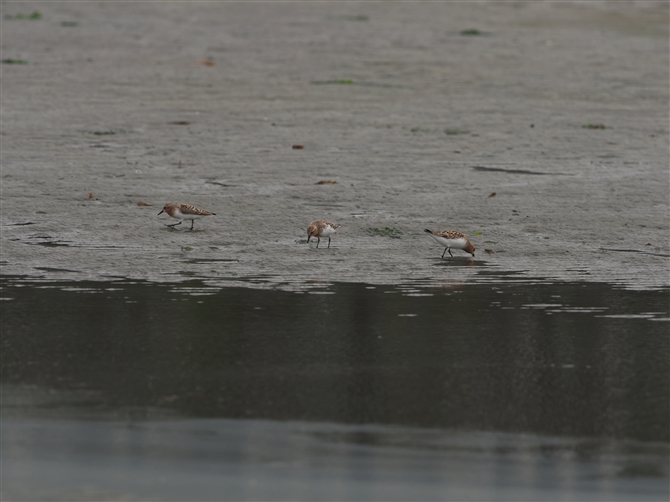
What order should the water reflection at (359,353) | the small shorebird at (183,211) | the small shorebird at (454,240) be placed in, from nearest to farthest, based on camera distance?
the water reflection at (359,353), the small shorebird at (454,240), the small shorebird at (183,211)

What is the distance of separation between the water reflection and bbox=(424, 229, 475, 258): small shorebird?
0.95 m

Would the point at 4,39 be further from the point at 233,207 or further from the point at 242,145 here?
the point at 233,207

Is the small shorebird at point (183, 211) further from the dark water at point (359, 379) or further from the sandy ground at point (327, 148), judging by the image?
the dark water at point (359, 379)

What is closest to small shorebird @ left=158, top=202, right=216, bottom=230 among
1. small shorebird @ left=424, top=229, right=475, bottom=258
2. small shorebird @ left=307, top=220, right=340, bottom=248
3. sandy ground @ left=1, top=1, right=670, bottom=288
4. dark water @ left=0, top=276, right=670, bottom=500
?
sandy ground @ left=1, top=1, right=670, bottom=288

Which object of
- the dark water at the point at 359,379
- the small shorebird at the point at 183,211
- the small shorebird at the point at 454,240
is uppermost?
the small shorebird at the point at 183,211

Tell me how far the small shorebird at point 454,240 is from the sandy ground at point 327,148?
0.66 ft

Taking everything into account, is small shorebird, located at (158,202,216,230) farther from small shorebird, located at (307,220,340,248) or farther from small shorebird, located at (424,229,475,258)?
small shorebird, located at (424,229,475,258)

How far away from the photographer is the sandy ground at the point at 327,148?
10617mm

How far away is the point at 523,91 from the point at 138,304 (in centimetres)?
1339

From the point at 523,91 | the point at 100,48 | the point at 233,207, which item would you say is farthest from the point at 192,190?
the point at 100,48

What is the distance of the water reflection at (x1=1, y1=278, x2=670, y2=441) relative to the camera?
6078mm

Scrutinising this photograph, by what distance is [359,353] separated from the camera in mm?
7238

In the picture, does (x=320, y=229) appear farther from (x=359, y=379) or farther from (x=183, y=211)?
(x=359, y=379)

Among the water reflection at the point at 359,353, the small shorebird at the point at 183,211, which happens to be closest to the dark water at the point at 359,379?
the water reflection at the point at 359,353
